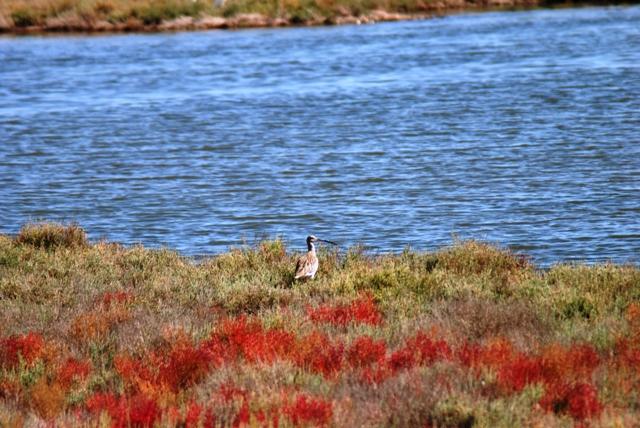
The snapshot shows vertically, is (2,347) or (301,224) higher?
(2,347)

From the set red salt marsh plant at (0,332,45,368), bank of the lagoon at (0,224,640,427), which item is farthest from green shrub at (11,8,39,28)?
red salt marsh plant at (0,332,45,368)

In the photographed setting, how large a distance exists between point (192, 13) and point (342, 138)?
3220 centimetres

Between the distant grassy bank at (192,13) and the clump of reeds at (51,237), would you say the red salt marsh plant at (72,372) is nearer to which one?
the clump of reeds at (51,237)

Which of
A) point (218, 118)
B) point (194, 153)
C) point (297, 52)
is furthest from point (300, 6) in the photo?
point (194, 153)

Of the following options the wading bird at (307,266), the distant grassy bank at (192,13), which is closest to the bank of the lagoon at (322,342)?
the wading bird at (307,266)

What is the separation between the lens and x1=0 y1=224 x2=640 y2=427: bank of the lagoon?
815 cm

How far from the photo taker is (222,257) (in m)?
14.6

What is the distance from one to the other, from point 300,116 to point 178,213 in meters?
12.3

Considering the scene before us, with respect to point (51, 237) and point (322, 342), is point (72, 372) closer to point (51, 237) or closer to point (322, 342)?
point (322, 342)

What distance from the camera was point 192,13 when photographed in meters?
59.1

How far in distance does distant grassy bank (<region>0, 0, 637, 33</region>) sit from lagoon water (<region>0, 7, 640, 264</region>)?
19.4 feet

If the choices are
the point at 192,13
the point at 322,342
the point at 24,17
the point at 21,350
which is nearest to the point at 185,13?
the point at 192,13

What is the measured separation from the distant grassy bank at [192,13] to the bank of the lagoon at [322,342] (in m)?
45.1

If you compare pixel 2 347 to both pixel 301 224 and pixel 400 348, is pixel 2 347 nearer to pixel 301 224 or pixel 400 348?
pixel 400 348
